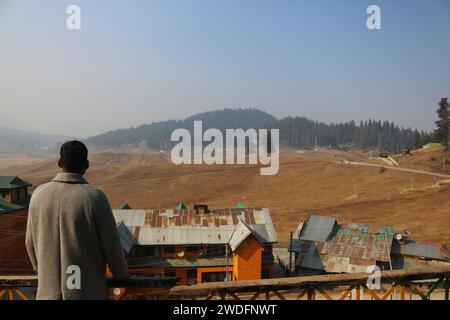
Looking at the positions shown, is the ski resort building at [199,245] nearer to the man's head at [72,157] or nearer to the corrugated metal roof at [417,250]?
the corrugated metal roof at [417,250]

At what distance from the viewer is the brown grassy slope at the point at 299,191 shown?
160 ft

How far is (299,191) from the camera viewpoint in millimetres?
70875

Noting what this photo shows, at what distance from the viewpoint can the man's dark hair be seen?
3230 millimetres

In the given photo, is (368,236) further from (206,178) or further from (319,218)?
(206,178)

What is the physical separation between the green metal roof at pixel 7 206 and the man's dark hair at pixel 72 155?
24.7m

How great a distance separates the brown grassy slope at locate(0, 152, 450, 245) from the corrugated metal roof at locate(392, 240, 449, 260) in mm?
10971

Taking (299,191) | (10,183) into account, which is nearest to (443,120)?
(299,191)

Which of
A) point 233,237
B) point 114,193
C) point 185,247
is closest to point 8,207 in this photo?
point 185,247

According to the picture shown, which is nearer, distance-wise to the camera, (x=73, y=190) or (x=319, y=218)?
(x=73, y=190)

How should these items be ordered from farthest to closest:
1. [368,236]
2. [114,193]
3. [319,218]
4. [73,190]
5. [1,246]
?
[114,193] < [319,218] < [368,236] < [1,246] < [73,190]

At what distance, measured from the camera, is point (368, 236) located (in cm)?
2781

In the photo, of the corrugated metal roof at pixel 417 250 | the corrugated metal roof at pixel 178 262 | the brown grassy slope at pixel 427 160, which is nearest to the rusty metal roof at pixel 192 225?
the corrugated metal roof at pixel 178 262

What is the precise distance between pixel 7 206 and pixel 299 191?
177 feet
